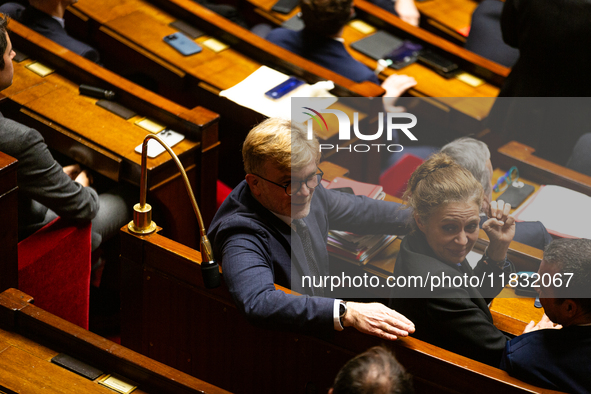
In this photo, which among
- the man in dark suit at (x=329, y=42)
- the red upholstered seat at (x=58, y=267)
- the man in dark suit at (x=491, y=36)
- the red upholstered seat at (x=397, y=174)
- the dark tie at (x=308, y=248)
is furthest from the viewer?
the man in dark suit at (x=491, y=36)

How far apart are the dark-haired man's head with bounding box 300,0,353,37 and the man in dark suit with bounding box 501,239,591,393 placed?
5.91ft

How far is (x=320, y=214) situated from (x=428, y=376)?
593mm

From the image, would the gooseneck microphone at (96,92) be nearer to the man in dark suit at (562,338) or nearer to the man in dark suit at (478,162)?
the man in dark suit at (478,162)

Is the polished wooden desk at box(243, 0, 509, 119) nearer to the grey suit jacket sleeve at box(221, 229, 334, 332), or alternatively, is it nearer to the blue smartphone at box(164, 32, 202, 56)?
the blue smartphone at box(164, 32, 202, 56)

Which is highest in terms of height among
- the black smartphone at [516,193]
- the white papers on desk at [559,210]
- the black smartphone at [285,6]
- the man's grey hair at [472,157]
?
the man's grey hair at [472,157]

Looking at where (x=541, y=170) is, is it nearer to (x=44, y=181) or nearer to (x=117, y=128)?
(x=117, y=128)

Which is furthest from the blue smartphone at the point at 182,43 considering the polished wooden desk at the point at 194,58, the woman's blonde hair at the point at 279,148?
the woman's blonde hair at the point at 279,148

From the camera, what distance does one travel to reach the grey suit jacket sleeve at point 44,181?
2109 millimetres

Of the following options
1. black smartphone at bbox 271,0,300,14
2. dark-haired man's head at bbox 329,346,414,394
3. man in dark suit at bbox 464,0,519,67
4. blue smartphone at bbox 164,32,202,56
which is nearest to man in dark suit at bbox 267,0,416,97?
blue smartphone at bbox 164,32,202,56

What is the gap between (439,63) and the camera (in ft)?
11.3

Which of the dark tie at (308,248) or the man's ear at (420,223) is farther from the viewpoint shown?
the dark tie at (308,248)

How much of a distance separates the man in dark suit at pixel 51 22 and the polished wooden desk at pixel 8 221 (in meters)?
1.23

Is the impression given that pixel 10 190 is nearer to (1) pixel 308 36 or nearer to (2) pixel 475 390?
(2) pixel 475 390

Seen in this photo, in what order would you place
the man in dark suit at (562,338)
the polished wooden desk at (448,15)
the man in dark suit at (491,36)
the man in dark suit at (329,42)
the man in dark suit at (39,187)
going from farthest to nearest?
the polished wooden desk at (448,15)
the man in dark suit at (491,36)
the man in dark suit at (329,42)
the man in dark suit at (39,187)
the man in dark suit at (562,338)
